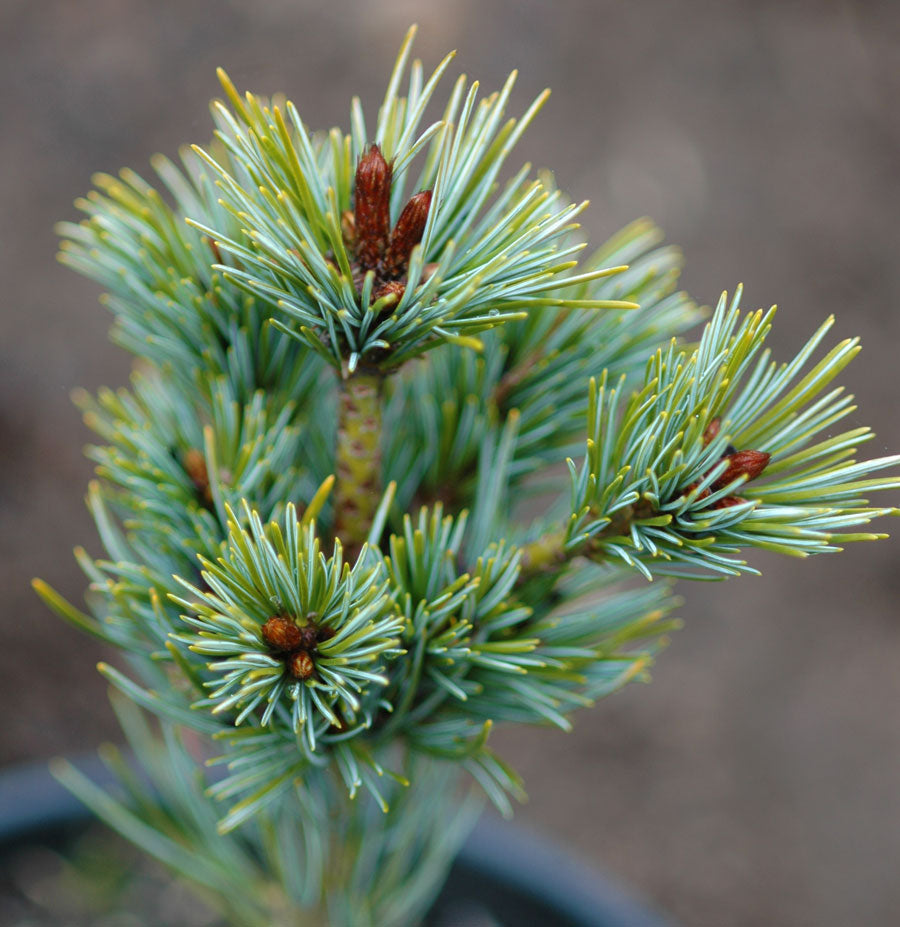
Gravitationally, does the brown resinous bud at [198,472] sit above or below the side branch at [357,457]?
below

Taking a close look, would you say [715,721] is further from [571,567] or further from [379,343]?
[379,343]

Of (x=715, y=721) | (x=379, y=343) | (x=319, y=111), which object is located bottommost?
(x=715, y=721)

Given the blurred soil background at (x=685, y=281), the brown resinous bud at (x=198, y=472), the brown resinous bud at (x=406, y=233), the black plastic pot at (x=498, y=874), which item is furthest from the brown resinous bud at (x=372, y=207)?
the blurred soil background at (x=685, y=281)

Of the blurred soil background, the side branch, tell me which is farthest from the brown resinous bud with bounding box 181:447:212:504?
the blurred soil background

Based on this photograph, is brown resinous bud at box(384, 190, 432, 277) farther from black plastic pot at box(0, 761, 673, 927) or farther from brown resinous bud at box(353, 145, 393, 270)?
black plastic pot at box(0, 761, 673, 927)

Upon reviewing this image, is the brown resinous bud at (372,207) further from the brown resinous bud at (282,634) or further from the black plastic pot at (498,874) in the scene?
the black plastic pot at (498,874)

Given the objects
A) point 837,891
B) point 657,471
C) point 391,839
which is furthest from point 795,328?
point 657,471

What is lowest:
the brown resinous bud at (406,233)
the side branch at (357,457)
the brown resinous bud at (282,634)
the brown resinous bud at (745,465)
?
the brown resinous bud at (282,634)
